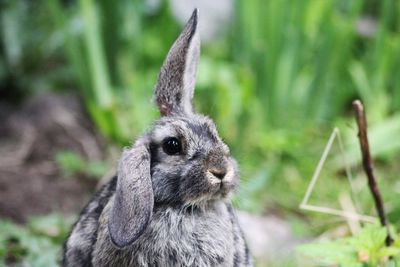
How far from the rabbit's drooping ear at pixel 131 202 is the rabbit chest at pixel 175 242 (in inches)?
7.2

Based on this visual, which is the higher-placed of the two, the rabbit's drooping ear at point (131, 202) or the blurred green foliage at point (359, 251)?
the rabbit's drooping ear at point (131, 202)

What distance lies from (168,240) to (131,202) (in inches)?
11.3

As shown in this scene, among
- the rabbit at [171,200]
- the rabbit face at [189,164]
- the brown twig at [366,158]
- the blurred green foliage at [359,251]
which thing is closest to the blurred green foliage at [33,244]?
the rabbit at [171,200]

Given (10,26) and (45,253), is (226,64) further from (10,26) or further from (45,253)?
(45,253)

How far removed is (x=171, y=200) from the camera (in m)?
3.19

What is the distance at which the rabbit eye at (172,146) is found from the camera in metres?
3.21

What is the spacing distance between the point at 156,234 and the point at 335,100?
394 cm

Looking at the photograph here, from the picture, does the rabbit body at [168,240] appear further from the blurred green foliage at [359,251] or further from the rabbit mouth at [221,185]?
the blurred green foliage at [359,251]

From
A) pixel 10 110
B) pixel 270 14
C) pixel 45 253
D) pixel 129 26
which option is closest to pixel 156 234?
pixel 45 253

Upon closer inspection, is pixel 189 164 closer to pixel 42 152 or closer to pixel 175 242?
pixel 175 242

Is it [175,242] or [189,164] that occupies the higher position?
[189,164]

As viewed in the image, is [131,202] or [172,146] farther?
[172,146]

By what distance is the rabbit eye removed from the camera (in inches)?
127

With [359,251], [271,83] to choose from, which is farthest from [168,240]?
[271,83]
